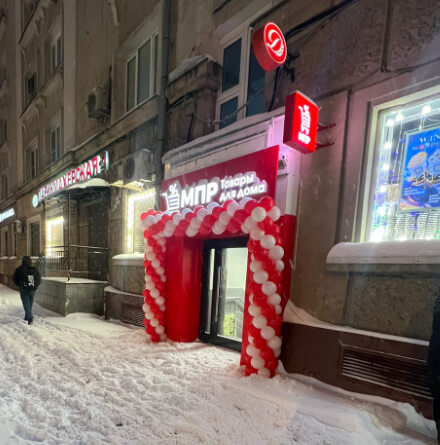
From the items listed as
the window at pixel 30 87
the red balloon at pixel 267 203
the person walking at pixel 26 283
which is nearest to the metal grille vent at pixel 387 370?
the red balloon at pixel 267 203

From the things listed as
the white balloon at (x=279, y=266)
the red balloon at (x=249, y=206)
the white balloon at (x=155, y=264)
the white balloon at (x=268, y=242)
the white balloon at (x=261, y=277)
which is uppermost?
the red balloon at (x=249, y=206)

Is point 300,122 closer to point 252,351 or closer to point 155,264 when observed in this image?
point 252,351

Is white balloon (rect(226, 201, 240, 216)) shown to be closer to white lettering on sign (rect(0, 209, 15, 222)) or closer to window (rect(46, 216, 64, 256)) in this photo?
window (rect(46, 216, 64, 256))

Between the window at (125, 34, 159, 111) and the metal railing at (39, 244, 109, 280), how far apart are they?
4826mm

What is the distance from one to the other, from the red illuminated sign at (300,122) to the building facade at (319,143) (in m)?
0.30

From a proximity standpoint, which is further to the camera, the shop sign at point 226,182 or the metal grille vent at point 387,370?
the shop sign at point 226,182

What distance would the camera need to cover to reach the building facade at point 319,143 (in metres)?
3.31

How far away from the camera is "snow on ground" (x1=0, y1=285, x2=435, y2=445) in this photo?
8.80 feet

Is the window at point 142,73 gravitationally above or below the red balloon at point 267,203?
above

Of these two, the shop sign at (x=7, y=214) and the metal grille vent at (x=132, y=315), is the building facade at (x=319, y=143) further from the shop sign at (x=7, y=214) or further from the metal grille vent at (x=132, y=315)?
the shop sign at (x=7, y=214)

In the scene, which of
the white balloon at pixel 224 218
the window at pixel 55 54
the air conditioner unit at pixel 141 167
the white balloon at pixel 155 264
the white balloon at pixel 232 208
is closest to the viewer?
the white balloon at pixel 232 208

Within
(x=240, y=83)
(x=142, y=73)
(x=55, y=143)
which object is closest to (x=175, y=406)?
(x=240, y=83)

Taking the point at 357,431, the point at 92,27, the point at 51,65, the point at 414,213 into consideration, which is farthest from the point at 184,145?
the point at 51,65

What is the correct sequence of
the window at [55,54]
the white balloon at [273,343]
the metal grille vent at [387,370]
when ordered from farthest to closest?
the window at [55,54] → the white balloon at [273,343] → the metal grille vent at [387,370]
